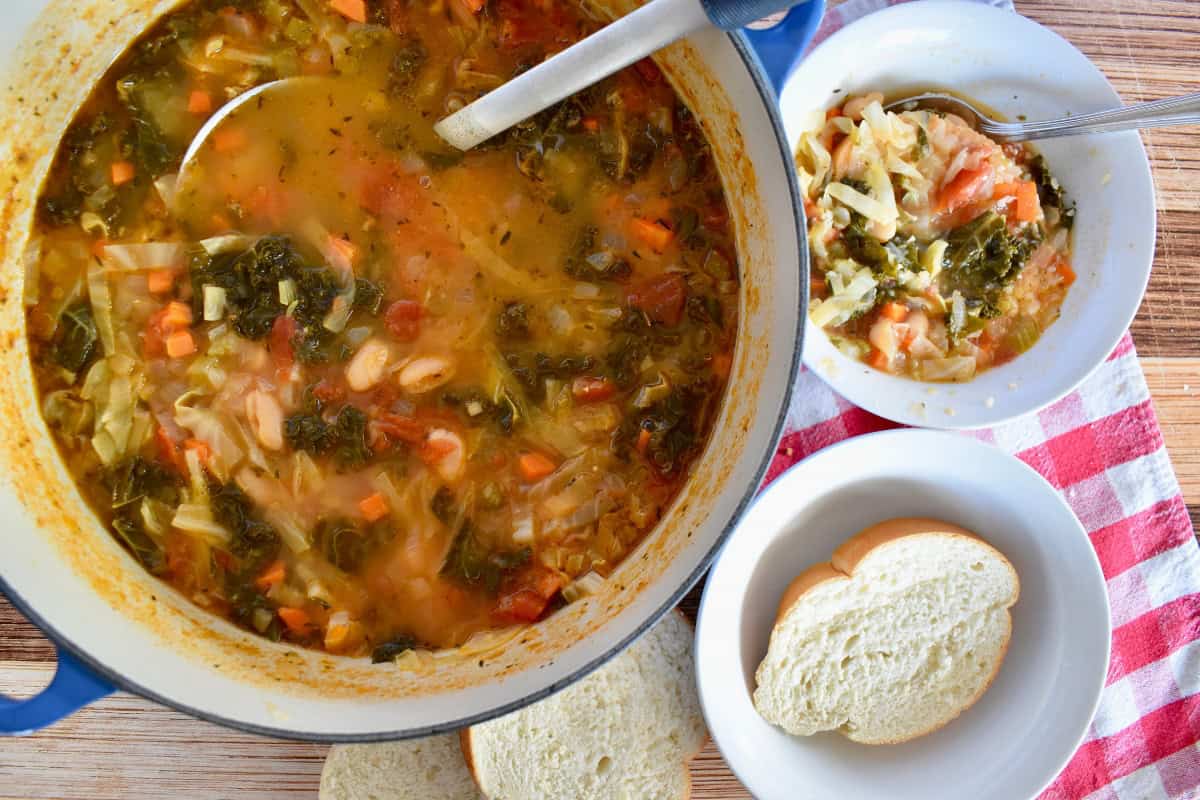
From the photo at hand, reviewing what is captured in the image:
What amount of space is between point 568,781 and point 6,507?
6.40ft

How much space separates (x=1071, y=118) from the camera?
122 inches

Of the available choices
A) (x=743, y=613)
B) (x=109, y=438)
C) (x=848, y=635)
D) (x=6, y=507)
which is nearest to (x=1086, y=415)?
(x=848, y=635)

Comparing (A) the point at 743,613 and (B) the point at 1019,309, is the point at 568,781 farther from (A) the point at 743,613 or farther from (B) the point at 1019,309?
(B) the point at 1019,309

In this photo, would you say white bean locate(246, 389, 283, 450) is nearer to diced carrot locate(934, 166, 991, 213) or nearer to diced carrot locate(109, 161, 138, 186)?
diced carrot locate(109, 161, 138, 186)

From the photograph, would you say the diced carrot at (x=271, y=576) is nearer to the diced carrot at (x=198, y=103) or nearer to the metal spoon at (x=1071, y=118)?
the diced carrot at (x=198, y=103)

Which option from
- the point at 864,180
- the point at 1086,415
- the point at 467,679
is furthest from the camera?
the point at 1086,415

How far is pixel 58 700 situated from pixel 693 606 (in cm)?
191

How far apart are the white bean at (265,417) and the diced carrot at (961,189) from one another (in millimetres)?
2222

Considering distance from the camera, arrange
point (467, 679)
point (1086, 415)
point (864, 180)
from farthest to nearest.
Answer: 1. point (1086, 415)
2. point (864, 180)
3. point (467, 679)

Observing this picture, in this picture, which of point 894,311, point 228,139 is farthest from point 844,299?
point 228,139

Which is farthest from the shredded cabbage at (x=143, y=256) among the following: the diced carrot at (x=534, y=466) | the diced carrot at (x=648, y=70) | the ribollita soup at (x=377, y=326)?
the diced carrot at (x=648, y=70)

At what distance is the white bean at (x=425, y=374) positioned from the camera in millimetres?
2691

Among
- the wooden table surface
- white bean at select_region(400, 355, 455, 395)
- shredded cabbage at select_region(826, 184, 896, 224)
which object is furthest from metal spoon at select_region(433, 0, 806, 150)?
the wooden table surface

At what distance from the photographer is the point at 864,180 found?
307cm
